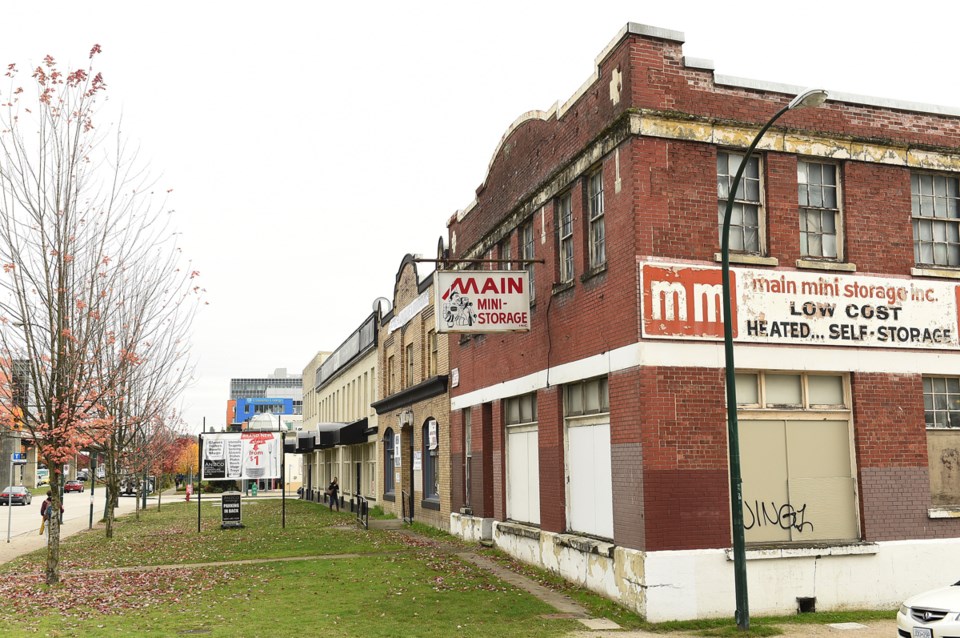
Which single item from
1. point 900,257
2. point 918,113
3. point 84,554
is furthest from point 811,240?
point 84,554

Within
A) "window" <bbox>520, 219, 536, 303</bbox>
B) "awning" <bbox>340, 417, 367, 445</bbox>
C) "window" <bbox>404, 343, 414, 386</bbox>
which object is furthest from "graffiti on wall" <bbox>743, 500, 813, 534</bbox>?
"awning" <bbox>340, 417, 367, 445</bbox>

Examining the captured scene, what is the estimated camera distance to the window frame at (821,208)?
15609 millimetres

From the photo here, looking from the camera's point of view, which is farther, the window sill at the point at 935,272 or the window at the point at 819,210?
the window sill at the point at 935,272

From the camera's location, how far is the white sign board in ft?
105

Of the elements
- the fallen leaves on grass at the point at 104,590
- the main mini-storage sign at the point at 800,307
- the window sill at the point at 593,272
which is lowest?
the fallen leaves on grass at the point at 104,590

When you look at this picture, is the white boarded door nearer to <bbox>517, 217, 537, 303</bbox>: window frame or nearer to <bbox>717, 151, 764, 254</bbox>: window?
<bbox>517, 217, 537, 303</bbox>: window frame

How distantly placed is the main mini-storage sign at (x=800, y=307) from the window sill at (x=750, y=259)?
0.13 metres

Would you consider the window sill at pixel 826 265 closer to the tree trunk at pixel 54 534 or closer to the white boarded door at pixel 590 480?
the white boarded door at pixel 590 480

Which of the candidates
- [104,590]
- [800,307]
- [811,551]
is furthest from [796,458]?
[104,590]

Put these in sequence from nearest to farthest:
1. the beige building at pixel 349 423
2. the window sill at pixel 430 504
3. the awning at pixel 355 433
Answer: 1. the window sill at pixel 430 504
2. the awning at pixel 355 433
3. the beige building at pixel 349 423

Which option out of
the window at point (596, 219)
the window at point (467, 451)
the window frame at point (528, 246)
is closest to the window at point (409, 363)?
the window at point (467, 451)

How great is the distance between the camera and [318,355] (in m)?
68.2

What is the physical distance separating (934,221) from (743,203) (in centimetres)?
398

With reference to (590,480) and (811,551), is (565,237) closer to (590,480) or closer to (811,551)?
(590,480)
